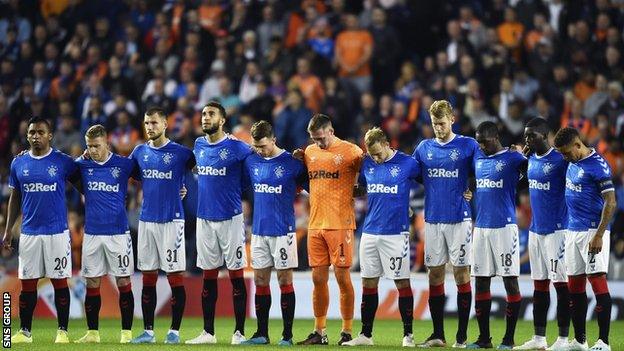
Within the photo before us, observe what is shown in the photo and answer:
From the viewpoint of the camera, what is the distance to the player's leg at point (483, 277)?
50.2 ft

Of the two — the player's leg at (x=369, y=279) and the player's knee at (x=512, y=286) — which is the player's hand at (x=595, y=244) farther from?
the player's leg at (x=369, y=279)

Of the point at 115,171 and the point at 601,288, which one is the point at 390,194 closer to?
the point at 601,288


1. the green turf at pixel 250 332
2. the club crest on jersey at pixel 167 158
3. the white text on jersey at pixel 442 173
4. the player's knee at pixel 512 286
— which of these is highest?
the club crest on jersey at pixel 167 158

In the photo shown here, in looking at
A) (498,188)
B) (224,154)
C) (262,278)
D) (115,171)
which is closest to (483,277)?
(498,188)

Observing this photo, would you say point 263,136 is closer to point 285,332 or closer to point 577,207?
point 285,332

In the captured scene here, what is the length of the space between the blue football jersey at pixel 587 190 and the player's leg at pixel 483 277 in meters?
1.11

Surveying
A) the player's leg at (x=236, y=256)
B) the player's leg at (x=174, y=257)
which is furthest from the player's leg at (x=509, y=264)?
the player's leg at (x=174, y=257)

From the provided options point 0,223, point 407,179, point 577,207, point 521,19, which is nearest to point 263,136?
point 407,179

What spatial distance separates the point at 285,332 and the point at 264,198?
1.64 meters

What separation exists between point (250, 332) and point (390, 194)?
138 inches

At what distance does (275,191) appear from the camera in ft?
52.5

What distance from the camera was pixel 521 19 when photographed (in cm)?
2494

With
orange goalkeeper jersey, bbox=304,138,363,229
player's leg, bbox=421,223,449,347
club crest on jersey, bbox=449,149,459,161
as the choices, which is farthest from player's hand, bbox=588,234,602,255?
orange goalkeeper jersey, bbox=304,138,363,229

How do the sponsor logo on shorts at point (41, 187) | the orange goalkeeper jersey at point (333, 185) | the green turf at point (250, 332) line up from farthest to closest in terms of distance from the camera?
1. the sponsor logo on shorts at point (41, 187)
2. the orange goalkeeper jersey at point (333, 185)
3. the green turf at point (250, 332)
